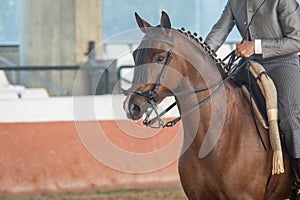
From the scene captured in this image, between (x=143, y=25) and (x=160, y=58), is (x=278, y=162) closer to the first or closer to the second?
(x=160, y=58)

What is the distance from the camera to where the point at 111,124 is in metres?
7.82

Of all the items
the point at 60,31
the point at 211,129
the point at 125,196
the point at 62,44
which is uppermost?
the point at 211,129

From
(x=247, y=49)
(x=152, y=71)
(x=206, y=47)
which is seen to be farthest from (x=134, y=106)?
(x=247, y=49)

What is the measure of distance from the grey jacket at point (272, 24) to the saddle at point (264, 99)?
12cm

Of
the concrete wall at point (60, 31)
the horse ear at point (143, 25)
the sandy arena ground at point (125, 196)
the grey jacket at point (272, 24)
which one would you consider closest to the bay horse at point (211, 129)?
the horse ear at point (143, 25)

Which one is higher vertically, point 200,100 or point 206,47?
point 206,47

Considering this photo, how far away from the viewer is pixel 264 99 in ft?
14.4

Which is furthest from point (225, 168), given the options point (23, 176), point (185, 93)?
point (23, 176)

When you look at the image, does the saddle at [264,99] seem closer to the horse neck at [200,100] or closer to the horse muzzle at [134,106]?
the horse neck at [200,100]

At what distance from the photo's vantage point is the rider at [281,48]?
4352 mm

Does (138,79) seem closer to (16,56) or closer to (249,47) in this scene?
(249,47)

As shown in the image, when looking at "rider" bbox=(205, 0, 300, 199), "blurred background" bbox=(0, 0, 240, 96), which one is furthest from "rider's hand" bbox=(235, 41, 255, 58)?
"blurred background" bbox=(0, 0, 240, 96)

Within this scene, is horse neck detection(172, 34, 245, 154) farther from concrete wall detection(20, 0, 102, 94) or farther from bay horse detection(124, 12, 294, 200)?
concrete wall detection(20, 0, 102, 94)

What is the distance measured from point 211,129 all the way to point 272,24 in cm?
69
